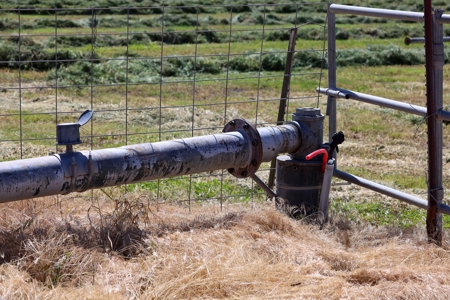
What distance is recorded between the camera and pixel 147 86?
1327cm

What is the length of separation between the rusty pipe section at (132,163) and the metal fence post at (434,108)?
3.31ft

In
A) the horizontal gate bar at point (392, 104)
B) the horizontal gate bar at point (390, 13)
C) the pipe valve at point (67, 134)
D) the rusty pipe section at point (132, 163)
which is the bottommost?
the rusty pipe section at point (132, 163)

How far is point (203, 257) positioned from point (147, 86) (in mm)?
9529

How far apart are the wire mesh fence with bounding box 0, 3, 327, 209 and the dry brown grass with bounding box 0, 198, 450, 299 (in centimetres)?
77

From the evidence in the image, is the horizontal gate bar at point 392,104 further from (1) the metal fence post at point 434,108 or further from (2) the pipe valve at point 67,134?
(2) the pipe valve at point 67,134

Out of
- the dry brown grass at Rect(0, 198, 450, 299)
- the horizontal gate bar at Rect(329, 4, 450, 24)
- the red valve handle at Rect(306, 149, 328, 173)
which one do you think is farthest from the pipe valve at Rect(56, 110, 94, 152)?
the horizontal gate bar at Rect(329, 4, 450, 24)

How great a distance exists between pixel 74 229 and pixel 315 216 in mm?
1793

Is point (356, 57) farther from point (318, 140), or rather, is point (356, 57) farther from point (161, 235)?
point (161, 235)

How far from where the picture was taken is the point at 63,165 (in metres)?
4.12

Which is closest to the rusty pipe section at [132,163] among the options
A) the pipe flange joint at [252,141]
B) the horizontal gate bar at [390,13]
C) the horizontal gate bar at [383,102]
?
the pipe flange joint at [252,141]

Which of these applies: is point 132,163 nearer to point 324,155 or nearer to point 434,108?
point 324,155

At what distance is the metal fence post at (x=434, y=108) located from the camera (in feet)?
14.6

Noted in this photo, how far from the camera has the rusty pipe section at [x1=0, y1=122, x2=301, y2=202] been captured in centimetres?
401

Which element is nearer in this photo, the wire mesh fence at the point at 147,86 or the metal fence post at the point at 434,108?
the metal fence post at the point at 434,108
